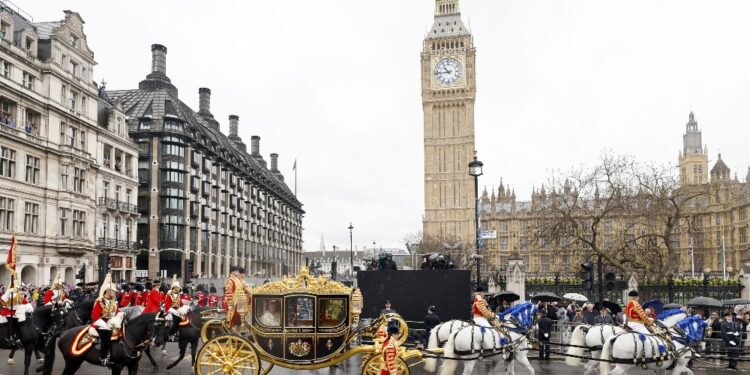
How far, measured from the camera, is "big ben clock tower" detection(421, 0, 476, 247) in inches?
4294

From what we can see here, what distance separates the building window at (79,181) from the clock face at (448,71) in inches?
3183

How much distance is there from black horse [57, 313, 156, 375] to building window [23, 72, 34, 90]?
92.1 ft

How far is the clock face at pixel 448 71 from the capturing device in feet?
365

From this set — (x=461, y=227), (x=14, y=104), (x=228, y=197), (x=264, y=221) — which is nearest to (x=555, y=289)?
(x=14, y=104)

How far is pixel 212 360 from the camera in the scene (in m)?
A: 11.8

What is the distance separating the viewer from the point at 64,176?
37.4 meters

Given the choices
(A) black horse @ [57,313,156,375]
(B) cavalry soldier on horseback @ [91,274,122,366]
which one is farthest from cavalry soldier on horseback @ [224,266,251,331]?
(B) cavalry soldier on horseback @ [91,274,122,366]

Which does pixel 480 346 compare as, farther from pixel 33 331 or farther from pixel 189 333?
pixel 33 331

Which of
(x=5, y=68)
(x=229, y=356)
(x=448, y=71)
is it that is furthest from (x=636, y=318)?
(x=448, y=71)

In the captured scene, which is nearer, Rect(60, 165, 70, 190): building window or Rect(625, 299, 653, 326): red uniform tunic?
Rect(625, 299, 653, 326): red uniform tunic

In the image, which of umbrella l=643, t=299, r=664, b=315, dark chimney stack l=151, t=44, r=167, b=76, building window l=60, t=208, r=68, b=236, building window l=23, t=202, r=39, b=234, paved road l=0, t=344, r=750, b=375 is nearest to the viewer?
umbrella l=643, t=299, r=664, b=315

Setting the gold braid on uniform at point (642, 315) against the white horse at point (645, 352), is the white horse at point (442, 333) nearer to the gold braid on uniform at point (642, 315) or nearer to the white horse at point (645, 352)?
the white horse at point (645, 352)

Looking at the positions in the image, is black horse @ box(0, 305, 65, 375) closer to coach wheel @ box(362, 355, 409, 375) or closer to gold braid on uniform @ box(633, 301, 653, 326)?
coach wheel @ box(362, 355, 409, 375)

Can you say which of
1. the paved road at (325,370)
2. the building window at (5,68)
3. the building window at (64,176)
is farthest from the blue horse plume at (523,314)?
the building window at (64,176)
